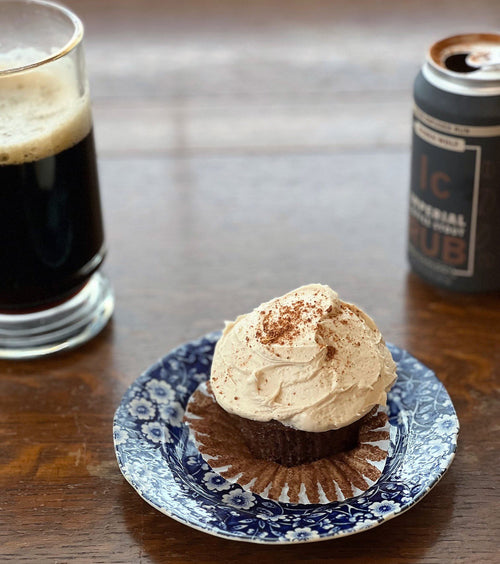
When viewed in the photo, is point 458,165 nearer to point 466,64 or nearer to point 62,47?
point 466,64

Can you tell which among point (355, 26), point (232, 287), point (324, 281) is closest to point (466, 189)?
point (324, 281)

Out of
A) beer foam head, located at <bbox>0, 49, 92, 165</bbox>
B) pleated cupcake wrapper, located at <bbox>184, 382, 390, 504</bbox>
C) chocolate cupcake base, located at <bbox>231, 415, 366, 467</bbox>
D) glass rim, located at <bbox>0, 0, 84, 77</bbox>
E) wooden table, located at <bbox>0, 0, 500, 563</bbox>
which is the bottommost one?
wooden table, located at <bbox>0, 0, 500, 563</bbox>

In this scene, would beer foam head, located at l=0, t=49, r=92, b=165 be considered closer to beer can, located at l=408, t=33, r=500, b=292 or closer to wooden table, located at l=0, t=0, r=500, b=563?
wooden table, located at l=0, t=0, r=500, b=563

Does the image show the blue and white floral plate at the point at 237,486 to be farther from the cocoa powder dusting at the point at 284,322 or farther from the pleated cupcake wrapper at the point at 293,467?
the cocoa powder dusting at the point at 284,322

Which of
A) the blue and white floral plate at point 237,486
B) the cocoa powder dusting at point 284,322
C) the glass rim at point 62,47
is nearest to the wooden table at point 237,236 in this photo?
the blue and white floral plate at point 237,486

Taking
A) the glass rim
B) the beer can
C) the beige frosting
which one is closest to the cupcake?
the beige frosting

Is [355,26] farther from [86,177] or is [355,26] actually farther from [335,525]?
[335,525]
